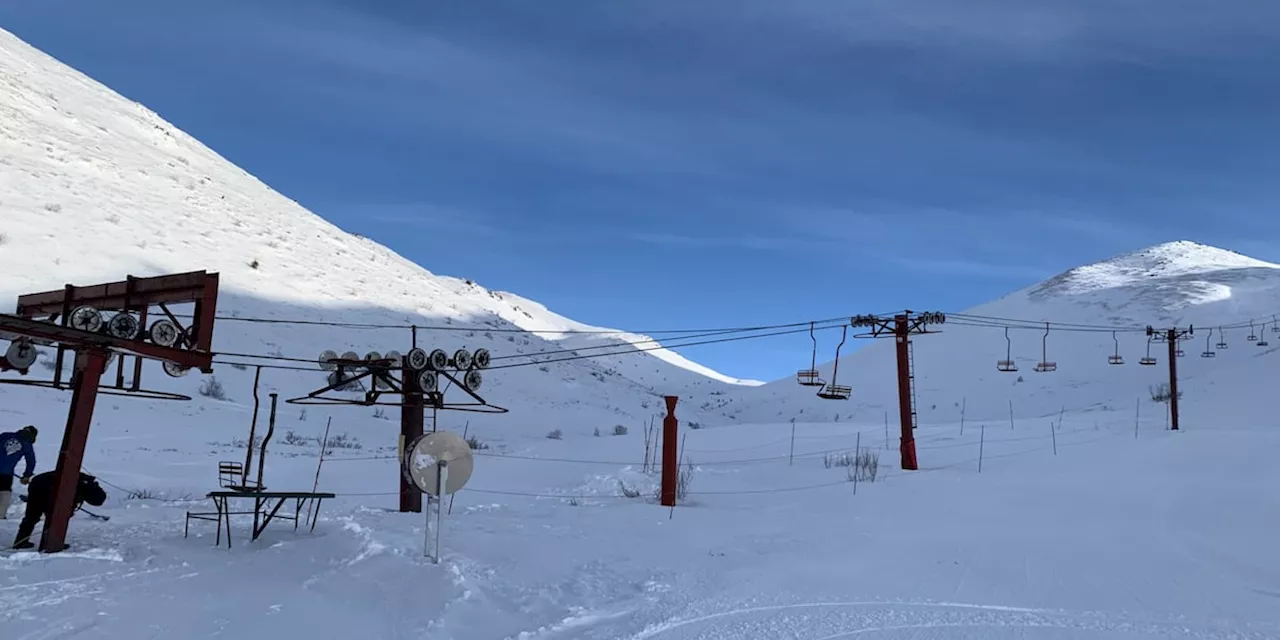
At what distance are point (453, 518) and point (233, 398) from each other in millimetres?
20005

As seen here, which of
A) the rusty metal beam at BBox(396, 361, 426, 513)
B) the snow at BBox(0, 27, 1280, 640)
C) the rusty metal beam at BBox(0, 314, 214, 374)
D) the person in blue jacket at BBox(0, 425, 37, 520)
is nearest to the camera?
the snow at BBox(0, 27, 1280, 640)

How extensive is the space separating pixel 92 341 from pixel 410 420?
6.31 m

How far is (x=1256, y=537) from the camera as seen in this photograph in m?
13.0

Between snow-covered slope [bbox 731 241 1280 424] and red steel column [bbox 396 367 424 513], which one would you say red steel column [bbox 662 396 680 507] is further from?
snow-covered slope [bbox 731 241 1280 424]

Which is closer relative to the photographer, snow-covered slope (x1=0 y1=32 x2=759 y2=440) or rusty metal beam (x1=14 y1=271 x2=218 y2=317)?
rusty metal beam (x1=14 y1=271 x2=218 y2=317)

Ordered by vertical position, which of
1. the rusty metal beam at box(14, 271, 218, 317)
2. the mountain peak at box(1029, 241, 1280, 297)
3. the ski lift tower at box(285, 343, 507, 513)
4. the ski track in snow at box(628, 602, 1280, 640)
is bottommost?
the ski track in snow at box(628, 602, 1280, 640)

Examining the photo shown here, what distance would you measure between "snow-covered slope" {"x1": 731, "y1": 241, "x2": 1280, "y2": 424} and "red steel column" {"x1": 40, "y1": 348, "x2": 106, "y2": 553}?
4076 cm

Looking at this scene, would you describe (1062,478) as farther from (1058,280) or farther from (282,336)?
(1058,280)

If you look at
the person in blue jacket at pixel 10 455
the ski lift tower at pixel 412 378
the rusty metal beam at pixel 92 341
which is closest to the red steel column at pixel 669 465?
the ski lift tower at pixel 412 378

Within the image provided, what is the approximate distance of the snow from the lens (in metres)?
8.55

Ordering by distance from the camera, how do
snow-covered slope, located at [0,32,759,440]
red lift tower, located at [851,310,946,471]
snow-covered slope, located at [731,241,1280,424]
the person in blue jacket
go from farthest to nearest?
snow-covered slope, located at [731,241,1280,424]
snow-covered slope, located at [0,32,759,440]
red lift tower, located at [851,310,946,471]
the person in blue jacket

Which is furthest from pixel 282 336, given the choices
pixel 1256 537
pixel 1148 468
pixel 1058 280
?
pixel 1058 280

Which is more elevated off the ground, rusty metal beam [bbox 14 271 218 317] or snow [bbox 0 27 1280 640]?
rusty metal beam [bbox 14 271 218 317]

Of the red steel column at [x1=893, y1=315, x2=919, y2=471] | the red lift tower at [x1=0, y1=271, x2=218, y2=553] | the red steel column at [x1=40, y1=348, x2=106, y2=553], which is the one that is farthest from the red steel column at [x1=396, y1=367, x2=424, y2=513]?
the red steel column at [x1=893, y1=315, x2=919, y2=471]
